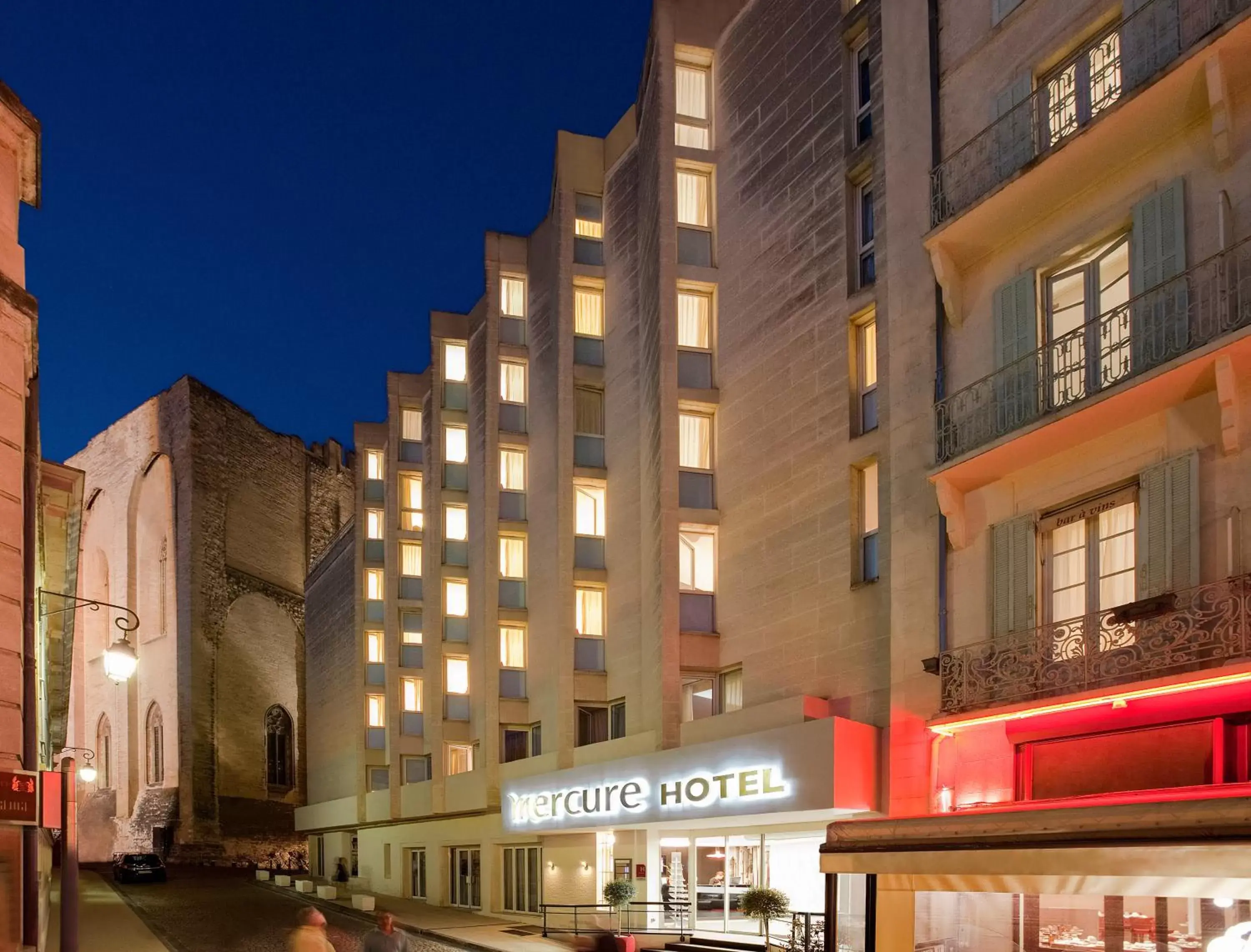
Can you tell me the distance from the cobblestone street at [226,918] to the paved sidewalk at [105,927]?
34 centimetres

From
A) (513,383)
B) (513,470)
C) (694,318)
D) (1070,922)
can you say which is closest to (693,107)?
(694,318)

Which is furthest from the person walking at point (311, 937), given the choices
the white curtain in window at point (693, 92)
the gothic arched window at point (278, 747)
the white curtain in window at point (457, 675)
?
the gothic arched window at point (278, 747)

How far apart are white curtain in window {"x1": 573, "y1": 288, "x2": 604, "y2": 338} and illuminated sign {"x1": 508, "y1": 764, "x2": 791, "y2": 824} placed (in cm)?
1033

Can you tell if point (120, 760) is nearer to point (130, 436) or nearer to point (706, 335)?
point (130, 436)

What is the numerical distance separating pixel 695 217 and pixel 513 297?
35.5ft

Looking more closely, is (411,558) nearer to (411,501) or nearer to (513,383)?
(411,501)

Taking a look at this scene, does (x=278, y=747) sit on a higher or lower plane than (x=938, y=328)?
lower

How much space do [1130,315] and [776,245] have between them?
9.74m

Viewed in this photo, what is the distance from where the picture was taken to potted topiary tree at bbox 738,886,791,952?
1808cm

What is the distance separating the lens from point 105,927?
26406 mm

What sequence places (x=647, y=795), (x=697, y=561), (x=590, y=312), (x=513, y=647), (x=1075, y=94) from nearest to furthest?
(x=1075, y=94), (x=647, y=795), (x=697, y=561), (x=590, y=312), (x=513, y=647)

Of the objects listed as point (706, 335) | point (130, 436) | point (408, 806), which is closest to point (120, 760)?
point (130, 436)

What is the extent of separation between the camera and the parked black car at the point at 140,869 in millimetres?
42219

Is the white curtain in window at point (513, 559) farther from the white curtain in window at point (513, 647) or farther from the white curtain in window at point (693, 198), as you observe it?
the white curtain in window at point (693, 198)
